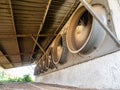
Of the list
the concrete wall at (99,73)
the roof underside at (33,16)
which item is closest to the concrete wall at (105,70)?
the concrete wall at (99,73)

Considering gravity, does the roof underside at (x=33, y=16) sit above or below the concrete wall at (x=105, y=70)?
above

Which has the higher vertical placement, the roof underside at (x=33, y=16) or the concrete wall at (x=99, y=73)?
the roof underside at (x=33, y=16)

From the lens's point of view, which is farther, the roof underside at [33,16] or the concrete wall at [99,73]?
the roof underside at [33,16]

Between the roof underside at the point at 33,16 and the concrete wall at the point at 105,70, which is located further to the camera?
the roof underside at the point at 33,16

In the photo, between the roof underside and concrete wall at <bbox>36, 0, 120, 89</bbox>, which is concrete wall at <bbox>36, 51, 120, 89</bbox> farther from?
the roof underside

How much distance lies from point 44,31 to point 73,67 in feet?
6.96

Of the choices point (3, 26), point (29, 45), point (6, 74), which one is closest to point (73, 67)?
point (3, 26)

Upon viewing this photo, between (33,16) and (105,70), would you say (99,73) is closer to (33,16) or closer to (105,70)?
(105,70)

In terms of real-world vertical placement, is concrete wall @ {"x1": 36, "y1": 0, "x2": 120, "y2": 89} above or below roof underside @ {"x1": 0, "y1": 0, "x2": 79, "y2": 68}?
below

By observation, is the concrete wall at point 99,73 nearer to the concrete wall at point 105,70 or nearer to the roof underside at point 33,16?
the concrete wall at point 105,70

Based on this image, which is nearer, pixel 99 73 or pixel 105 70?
pixel 105 70

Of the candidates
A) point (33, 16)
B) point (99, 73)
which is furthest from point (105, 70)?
point (33, 16)

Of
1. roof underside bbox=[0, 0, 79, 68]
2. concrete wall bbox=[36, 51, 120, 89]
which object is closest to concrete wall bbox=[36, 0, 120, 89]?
concrete wall bbox=[36, 51, 120, 89]

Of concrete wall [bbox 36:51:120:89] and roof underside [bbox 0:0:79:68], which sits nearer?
concrete wall [bbox 36:51:120:89]
